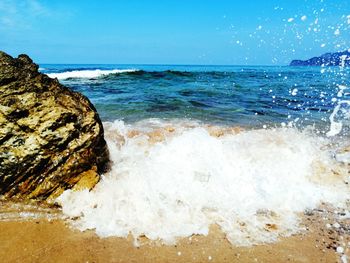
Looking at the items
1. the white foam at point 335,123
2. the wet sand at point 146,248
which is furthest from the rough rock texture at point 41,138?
the white foam at point 335,123

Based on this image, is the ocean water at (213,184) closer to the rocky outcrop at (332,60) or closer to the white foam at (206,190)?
the white foam at (206,190)

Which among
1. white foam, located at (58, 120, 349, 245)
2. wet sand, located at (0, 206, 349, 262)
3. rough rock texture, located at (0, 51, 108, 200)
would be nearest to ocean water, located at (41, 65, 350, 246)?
white foam, located at (58, 120, 349, 245)

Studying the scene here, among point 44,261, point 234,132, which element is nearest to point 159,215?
point 44,261

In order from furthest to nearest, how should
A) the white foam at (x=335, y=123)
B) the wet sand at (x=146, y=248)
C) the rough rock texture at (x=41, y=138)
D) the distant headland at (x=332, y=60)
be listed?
the distant headland at (x=332, y=60) < the white foam at (x=335, y=123) < the rough rock texture at (x=41, y=138) < the wet sand at (x=146, y=248)

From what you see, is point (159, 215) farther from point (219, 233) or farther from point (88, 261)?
point (88, 261)

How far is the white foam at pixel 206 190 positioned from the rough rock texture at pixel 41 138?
0.26 metres

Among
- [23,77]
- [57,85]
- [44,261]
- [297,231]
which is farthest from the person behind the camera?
[57,85]

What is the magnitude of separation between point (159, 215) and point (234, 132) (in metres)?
3.57

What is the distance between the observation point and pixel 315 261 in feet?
9.78

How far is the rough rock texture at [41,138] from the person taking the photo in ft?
12.6

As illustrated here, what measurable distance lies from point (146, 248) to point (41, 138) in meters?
1.89

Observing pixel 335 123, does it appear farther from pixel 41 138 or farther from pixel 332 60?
pixel 332 60

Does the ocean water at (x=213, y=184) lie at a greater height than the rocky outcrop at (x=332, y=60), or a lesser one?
lesser

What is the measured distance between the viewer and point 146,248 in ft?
10.4
